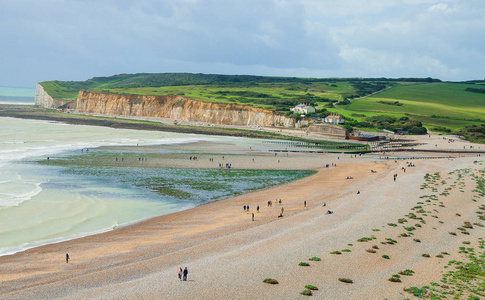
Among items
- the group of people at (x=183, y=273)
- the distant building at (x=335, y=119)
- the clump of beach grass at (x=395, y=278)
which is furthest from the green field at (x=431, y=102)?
the group of people at (x=183, y=273)

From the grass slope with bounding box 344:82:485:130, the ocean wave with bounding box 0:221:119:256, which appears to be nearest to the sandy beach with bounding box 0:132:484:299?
the ocean wave with bounding box 0:221:119:256

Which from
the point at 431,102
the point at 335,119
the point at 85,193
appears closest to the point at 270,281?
the point at 85,193

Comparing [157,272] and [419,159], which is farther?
[419,159]

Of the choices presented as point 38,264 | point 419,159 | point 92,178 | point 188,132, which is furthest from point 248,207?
point 188,132

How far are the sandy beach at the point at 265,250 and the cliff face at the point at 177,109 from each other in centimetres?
7897

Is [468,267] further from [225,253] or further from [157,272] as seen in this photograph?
[157,272]

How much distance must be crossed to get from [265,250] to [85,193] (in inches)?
845

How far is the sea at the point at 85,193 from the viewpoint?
29.0 meters

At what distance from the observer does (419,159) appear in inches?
2753

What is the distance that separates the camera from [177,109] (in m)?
140

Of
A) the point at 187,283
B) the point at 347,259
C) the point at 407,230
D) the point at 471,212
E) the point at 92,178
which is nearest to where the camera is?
the point at 187,283

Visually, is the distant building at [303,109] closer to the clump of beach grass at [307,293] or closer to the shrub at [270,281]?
the shrub at [270,281]

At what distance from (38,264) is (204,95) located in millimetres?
132498

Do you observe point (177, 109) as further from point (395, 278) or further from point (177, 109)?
point (395, 278)
